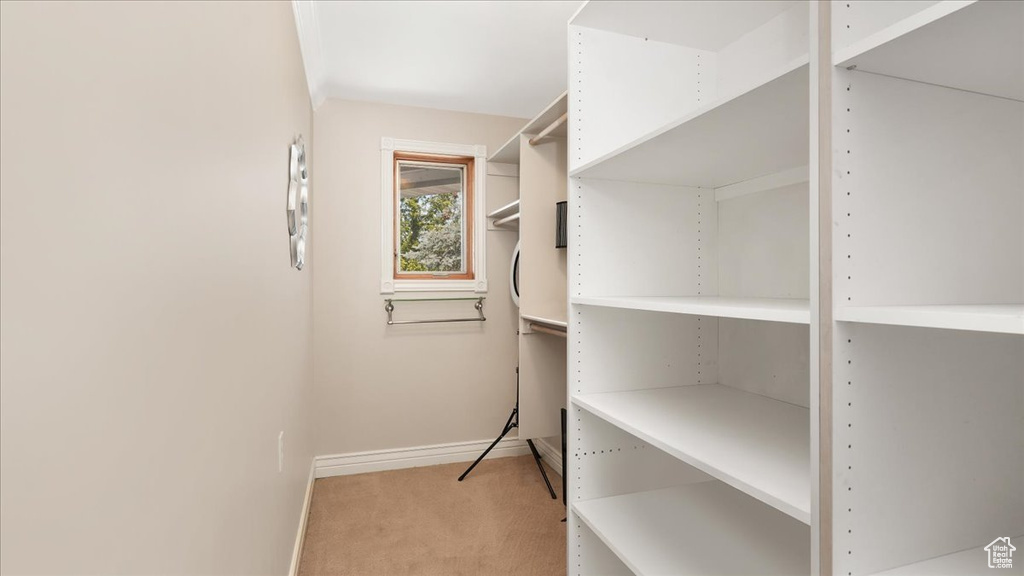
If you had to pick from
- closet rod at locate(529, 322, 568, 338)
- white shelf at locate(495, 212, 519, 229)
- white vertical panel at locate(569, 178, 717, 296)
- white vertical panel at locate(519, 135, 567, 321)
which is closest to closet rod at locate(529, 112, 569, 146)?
white vertical panel at locate(519, 135, 567, 321)

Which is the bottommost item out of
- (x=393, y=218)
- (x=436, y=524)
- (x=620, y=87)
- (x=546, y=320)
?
(x=436, y=524)

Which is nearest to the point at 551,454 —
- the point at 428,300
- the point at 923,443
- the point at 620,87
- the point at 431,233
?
the point at 428,300

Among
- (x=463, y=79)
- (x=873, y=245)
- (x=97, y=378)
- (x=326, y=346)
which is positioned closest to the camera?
(x=97, y=378)

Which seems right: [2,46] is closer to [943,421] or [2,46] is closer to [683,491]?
[943,421]

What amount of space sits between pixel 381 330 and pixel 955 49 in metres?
2.93

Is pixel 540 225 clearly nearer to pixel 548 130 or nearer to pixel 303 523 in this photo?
pixel 548 130

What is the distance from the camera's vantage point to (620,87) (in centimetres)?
155

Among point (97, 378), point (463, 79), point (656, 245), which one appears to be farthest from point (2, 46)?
point (463, 79)

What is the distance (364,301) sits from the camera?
312 centimetres

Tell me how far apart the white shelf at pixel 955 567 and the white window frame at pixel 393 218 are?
270 centimetres

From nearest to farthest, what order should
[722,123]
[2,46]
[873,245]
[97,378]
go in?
[2,46] → [97,378] → [873,245] → [722,123]

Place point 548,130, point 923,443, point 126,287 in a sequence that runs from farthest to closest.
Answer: point 548,130 → point 923,443 → point 126,287

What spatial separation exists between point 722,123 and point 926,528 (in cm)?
78

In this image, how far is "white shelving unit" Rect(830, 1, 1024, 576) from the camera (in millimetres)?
713
